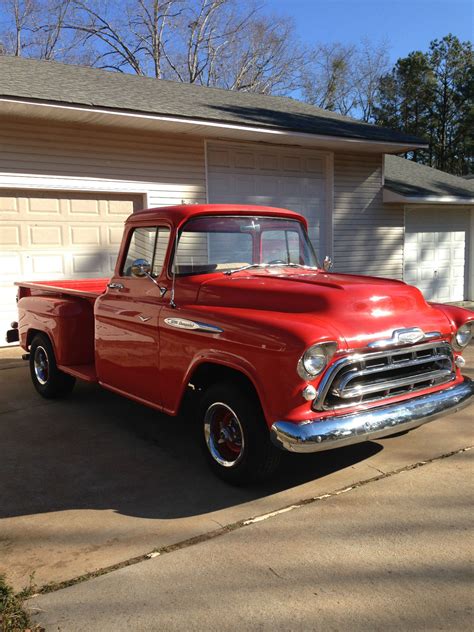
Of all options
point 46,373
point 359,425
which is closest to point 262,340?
point 359,425

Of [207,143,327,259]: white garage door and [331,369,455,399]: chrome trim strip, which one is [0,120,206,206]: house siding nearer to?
[207,143,327,259]: white garage door

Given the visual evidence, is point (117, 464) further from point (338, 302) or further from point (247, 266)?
point (338, 302)

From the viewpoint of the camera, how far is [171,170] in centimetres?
1005

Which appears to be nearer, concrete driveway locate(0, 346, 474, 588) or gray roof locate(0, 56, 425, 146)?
concrete driveway locate(0, 346, 474, 588)

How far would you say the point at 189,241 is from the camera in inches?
176

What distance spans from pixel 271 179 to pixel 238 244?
6980mm

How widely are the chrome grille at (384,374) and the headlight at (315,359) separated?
0.07 meters

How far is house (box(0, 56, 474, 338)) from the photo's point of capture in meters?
8.77

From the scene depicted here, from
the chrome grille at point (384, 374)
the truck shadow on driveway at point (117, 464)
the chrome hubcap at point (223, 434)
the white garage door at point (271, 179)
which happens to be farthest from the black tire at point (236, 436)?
the white garage door at point (271, 179)

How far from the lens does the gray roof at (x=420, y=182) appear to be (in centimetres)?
1305

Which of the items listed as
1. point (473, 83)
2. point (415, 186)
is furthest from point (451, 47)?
point (415, 186)

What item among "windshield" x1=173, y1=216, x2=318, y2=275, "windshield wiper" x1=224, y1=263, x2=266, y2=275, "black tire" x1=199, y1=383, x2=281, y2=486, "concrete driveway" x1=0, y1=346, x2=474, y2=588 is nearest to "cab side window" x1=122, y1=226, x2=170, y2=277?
"windshield" x1=173, y1=216, x2=318, y2=275

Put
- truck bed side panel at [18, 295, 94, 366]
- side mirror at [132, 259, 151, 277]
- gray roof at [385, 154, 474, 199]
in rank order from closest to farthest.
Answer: side mirror at [132, 259, 151, 277] < truck bed side panel at [18, 295, 94, 366] < gray roof at [385, 154, 474, 199]

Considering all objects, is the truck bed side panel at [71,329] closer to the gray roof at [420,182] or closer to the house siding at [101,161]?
the house siding at [101,161]
